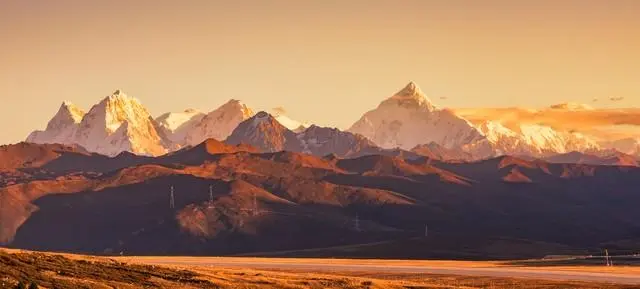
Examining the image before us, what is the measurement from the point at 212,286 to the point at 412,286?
39.5 metres

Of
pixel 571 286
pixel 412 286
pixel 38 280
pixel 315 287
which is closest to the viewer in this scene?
pixel 38 280

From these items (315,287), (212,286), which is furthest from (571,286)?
(212,286)

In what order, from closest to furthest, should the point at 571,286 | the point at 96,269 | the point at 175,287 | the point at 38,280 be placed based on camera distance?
1. the point at 38,280
2. the point at 175,287
3. the point at 96,269
4. the point at 571,286

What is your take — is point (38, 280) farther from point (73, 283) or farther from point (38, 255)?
point (38, 255)

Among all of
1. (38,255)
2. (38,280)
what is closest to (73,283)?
(38,280)

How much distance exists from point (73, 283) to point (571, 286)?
87977mm

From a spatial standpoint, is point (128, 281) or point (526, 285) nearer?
point (128, 281)

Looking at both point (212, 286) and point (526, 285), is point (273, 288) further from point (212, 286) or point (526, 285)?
point (526, 285)

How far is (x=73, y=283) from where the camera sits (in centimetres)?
12962

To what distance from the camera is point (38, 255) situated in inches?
6289

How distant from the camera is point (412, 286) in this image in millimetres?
176500

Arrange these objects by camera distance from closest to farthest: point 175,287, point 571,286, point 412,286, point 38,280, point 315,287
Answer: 1. point 38,280
2. point 175,287
3. point 315,287
4. point 412,286
5. point 571,286

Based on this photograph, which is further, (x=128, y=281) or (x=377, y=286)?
(x=377, y=286)

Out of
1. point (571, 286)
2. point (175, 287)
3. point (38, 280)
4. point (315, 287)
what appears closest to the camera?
point (38, 280)
